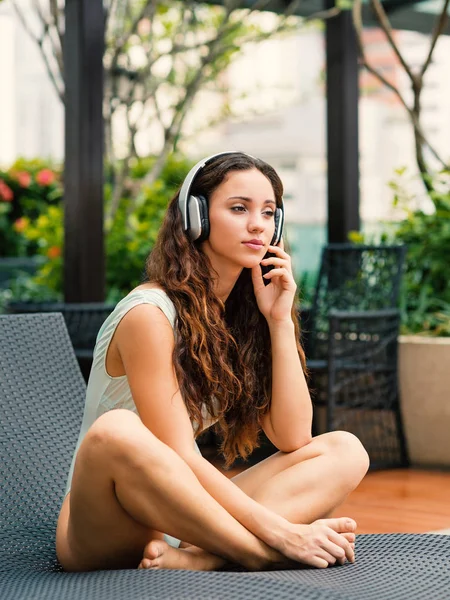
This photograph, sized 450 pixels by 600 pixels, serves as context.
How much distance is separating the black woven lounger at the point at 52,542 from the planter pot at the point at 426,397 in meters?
2.51

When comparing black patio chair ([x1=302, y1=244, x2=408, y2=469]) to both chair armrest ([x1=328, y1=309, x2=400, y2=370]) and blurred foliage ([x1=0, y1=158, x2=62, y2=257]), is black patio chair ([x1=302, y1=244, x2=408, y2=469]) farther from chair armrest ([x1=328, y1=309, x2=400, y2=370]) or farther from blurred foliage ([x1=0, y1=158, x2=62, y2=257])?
blurred foliage ([x1=0, y1=158, x2=62, y2=257])

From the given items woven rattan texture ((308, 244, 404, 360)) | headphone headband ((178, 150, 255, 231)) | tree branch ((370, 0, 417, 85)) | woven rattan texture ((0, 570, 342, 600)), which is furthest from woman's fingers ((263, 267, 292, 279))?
tree branch ((370, 0, 417, 85))

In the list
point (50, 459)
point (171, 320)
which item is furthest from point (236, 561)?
point (50, 459)

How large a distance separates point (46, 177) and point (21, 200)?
61cm

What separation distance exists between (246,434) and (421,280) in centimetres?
321

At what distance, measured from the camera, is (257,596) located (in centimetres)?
168

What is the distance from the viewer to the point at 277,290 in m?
2.40

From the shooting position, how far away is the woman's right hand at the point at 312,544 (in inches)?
79.1

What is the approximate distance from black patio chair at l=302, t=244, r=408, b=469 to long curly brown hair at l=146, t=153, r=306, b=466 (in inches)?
83.9

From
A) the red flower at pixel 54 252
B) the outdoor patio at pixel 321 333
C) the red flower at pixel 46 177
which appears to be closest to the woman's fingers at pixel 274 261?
the outdoor patio at pixel 321 333

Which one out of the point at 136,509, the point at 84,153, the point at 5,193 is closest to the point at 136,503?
the point at 136,509

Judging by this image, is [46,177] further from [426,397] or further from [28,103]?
[426,397]

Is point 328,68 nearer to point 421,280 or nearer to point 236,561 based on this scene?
point 421,280

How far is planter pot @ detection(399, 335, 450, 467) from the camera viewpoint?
4773mm
